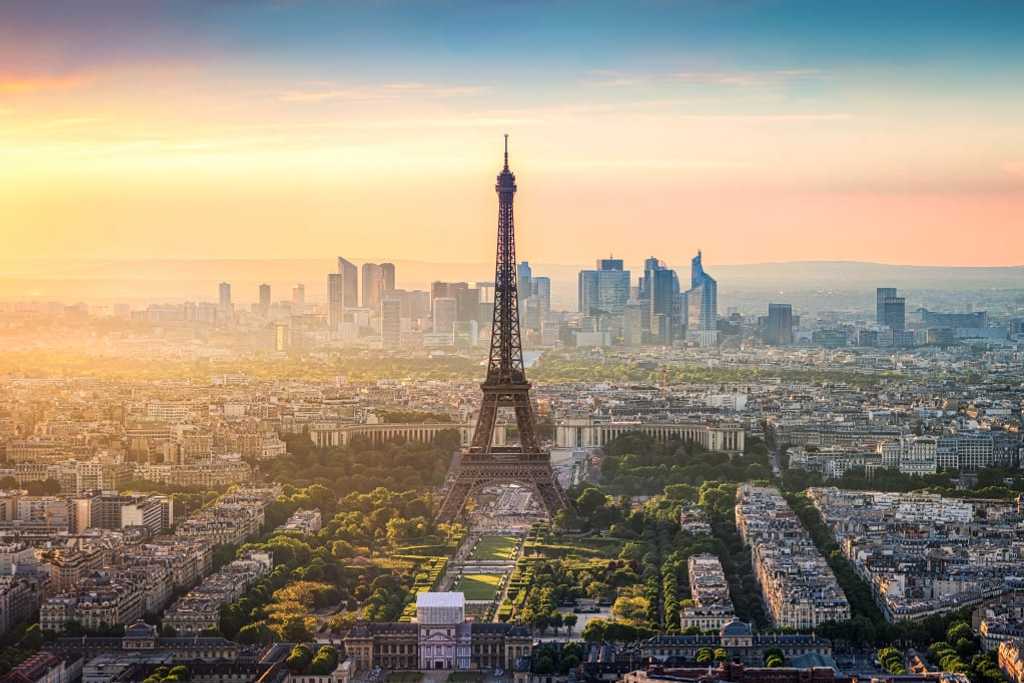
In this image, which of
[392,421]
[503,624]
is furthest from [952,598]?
[392,421]

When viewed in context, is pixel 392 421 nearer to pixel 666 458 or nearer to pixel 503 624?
pixel 666 458

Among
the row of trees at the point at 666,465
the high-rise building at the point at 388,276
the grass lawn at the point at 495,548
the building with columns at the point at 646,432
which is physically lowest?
the grass lawn at the point at 495,548

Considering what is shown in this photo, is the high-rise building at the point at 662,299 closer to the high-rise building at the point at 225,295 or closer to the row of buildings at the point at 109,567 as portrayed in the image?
the high-rise building at the point at 225,295

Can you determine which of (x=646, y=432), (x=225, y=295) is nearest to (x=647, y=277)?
(x=225, y=295)

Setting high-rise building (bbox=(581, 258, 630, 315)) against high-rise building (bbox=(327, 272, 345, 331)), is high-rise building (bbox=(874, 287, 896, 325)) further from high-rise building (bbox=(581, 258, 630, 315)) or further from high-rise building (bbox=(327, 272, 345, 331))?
high-rise building (bbox=(327, 272, 345, 331))

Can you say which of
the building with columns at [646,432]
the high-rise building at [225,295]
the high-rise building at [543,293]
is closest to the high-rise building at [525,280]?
the high-rise building at [543,293]
